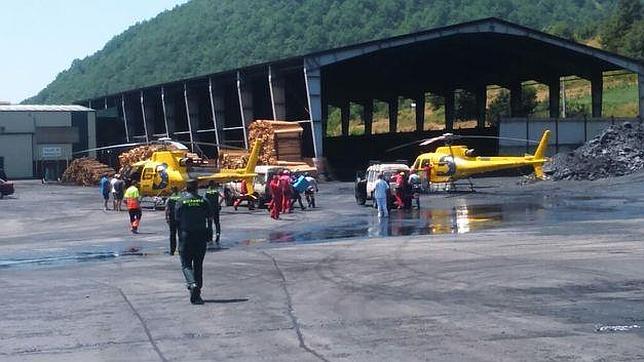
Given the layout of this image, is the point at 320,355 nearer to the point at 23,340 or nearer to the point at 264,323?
the point at 264,323

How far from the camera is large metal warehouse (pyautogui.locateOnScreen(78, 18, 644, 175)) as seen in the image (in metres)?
58.0

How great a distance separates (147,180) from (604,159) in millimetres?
23458

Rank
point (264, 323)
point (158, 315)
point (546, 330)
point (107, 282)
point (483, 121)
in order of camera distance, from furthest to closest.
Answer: point (483, 121) < point (107, 282) < point (158, 315) < point (264, 323) < point (546, 330)

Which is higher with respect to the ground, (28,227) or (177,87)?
(177,87)

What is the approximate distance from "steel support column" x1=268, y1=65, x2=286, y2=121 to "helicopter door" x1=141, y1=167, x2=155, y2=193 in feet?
68.1

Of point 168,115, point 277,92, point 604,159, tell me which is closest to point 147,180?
point 277,92

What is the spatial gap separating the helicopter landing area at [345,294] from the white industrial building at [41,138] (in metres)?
55.8

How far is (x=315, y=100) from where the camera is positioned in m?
57.4

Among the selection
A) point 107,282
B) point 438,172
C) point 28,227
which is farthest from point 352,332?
point 438,172

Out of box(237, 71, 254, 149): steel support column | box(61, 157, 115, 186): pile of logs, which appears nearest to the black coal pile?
box(237, 71, 254, 149): steel support column

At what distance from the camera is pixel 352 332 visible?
10781 mm

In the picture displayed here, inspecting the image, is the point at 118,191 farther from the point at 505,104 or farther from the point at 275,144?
the point at 505,104

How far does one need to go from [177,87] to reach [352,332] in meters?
67.5

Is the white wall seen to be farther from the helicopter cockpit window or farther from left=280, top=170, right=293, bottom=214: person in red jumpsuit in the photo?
left=280, top=170, right=293, bottom=214: person in red jumpsuit
